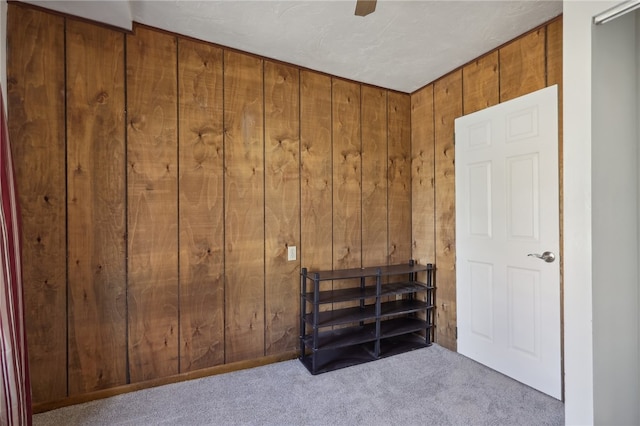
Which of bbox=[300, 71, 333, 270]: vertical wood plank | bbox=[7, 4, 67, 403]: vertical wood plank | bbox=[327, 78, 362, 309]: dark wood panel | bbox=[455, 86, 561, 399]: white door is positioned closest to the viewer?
bbox=[7, 4, 67, 403]: vertical wood plank

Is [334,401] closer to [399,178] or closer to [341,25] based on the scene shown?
[399,178]

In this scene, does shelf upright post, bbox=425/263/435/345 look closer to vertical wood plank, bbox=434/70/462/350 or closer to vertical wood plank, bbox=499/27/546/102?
vertical wood plank, bbox=434/70/462/350

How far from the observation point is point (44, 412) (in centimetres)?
190

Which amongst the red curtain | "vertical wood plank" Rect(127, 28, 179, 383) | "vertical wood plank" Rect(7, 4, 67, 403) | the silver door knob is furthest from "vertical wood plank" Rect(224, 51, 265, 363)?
the silver door knob

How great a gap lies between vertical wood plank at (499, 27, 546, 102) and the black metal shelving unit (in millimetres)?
1623

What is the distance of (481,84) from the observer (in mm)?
2549

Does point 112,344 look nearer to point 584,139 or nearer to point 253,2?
point 253,2

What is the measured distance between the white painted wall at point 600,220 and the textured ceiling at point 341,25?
0.66m

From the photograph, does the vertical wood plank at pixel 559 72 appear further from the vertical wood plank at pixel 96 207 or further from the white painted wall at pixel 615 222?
the vertical wood plank at pixel 96 207

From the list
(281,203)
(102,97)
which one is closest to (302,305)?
(281,203)

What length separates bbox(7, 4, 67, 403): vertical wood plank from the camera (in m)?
1.85

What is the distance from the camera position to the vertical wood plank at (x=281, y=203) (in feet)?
8.45

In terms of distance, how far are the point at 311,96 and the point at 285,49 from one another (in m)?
0.46

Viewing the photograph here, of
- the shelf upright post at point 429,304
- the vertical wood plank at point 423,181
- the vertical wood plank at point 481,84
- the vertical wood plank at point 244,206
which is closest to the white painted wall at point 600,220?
the vertical wood plank at point 481,84
